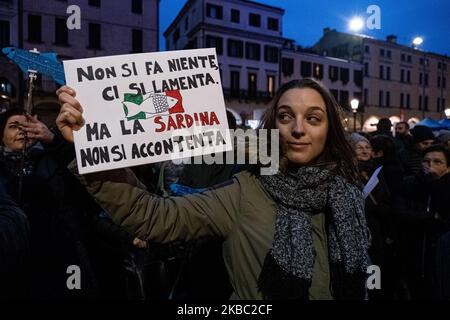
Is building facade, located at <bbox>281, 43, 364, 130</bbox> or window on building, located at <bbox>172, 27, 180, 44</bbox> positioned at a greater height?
window on building, located at <bbox>172, 27, 180, 44</bbox>

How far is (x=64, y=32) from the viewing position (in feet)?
86.5

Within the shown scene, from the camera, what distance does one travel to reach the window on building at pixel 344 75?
43688mm

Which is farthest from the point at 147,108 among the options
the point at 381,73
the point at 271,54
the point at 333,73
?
the point at 381,73

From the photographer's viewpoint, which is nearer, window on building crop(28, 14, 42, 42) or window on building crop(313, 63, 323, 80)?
window on building crop(28, 14, 42, 42)

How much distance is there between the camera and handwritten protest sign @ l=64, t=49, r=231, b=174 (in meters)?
1.62

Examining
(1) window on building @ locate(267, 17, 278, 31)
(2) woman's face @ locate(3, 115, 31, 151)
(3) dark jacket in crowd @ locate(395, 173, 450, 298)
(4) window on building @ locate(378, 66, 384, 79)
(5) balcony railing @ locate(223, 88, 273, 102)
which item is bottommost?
(3) dark jacket in crowd @ locate(395, 173, 450, 298)

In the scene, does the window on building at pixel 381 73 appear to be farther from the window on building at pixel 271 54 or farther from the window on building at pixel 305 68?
the window on building at pixel 271 54

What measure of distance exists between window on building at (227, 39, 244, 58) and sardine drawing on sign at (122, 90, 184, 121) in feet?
120

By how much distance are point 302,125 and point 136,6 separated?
3079cm

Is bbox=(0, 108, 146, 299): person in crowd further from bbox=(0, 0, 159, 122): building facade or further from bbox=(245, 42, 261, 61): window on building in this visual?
bbox=(245, 42, 261, 61): window on building

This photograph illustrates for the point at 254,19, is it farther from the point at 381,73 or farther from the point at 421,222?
the point at 421,222

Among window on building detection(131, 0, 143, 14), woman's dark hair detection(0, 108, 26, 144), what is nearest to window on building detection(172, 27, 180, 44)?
window on building detection(131, 0, 143, 14)
